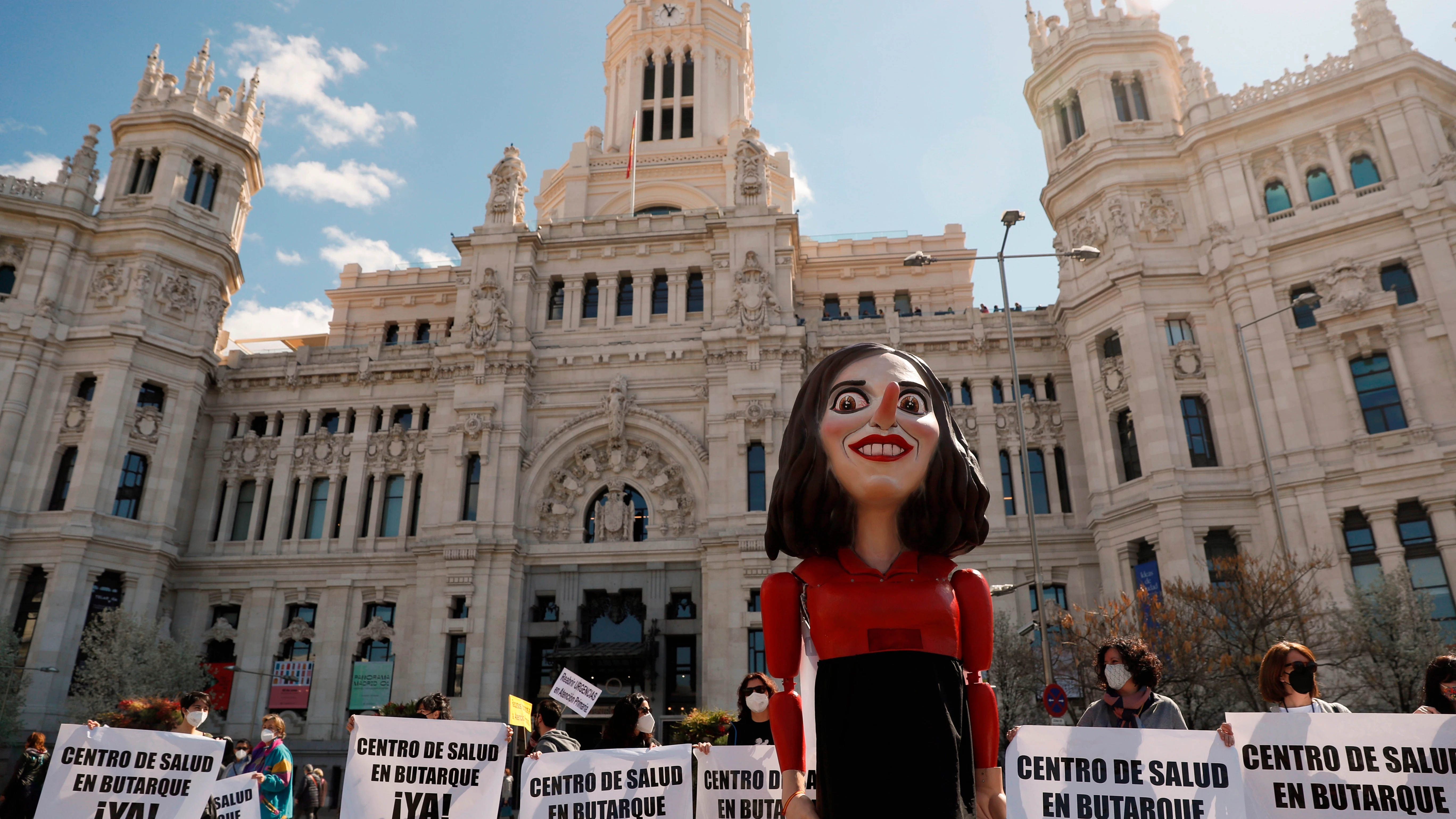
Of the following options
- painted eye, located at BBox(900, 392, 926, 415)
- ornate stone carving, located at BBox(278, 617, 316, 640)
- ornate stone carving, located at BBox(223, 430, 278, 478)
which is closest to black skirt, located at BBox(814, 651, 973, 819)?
painted eye, located at BBox(900, 392, 926, 415)

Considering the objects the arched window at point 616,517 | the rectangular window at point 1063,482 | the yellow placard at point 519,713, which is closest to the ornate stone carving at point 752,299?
the arched window at point 616,517

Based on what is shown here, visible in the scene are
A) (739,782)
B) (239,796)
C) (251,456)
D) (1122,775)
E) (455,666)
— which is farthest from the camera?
(251,456)

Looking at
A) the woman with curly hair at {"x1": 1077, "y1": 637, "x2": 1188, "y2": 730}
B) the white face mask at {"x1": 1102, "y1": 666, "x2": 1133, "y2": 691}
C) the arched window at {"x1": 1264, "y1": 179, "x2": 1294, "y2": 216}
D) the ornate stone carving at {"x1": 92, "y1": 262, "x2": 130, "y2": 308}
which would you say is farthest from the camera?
the ornate stone carving at {"x1": 92, "y1": 262, "x2": 130, "y2": 308}

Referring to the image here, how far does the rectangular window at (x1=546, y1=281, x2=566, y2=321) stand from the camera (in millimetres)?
36250

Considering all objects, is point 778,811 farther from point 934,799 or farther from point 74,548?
point 74,548

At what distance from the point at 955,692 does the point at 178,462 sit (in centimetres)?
3611

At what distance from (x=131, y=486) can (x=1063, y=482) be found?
114ft

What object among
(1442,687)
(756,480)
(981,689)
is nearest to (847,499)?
(981,689)

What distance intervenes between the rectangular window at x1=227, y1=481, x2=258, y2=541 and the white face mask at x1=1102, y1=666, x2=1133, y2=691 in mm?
35915

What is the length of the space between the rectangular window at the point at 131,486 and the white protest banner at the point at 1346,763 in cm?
3642

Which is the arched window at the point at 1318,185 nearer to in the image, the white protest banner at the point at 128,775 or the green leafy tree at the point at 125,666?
the white protest banner at the point at 128,775

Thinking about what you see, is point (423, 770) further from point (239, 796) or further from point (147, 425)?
point (147, 425)

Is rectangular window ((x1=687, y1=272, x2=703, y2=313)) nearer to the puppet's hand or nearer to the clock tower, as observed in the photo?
the clock tower

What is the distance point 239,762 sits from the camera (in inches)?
415
